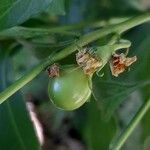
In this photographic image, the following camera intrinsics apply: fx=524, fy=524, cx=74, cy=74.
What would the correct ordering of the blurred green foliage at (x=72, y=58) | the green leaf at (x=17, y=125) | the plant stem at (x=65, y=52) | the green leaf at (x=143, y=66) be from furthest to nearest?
the green leaf at (x=143, y=66), the green leaf at (x=17, y=125), the blurred green foliage at (x=72, y=58), the plant stem at (x=65, y=52)

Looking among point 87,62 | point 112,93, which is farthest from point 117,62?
point 112,93

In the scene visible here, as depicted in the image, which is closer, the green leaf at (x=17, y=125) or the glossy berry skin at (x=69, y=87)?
the glossy berry skin at (x=69, y=87)

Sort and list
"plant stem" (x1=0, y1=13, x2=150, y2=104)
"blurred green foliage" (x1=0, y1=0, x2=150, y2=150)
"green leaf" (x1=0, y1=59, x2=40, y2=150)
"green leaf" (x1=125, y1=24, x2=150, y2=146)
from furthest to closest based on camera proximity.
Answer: "green leaf" (x1=125, y1=24, x2=150, y2=146) < "green leaf" (x1=0, y1=59, x2=40, y2=150) < "blurred green foliage" (x1=0, y1=0, x2=150, y2=150) < "plant stem" (x1=0, y1=13, x2=150, y2=104)

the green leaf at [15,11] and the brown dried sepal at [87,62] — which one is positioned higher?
the green leaf at [15,11]

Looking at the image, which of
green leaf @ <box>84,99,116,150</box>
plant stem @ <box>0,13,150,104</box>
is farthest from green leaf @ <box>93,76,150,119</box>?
plant stem @ <box>0,13,150,104</box>

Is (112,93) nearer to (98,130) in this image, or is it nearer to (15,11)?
(98,130)

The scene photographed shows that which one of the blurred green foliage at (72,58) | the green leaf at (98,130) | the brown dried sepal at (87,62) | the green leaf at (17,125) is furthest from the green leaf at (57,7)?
the green leaf at (98,130)

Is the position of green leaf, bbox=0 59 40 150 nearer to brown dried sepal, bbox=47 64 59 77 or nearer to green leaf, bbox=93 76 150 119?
green leaf, bbox=93 76 150 119

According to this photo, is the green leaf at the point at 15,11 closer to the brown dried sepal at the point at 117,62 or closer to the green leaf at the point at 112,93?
the brown dried sepal at the point at 117,62

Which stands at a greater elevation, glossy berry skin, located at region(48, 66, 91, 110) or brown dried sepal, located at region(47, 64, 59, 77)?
brown dried sepal, located at region(47, 64, 59, 77)
